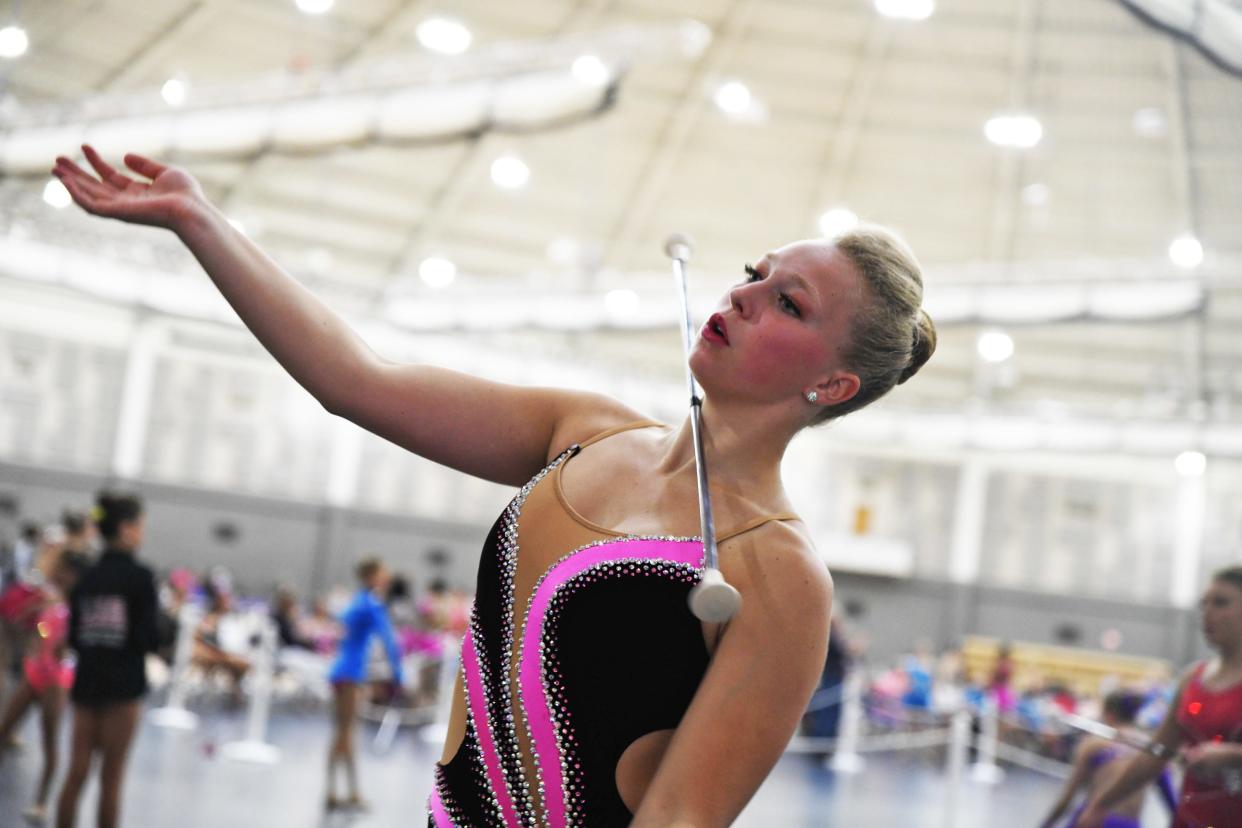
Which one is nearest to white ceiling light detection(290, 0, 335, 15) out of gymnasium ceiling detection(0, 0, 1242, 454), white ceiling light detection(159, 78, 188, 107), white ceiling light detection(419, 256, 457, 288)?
gymnasium ceiling detection(0, 0, 1242, 454)

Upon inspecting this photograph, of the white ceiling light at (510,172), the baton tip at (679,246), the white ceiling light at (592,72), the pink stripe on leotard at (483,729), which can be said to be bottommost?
the pink stripe on leotard at (483,729)

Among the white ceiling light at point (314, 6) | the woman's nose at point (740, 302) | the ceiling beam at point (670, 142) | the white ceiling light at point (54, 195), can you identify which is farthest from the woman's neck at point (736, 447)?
the white ceiling light at point (54, 195)

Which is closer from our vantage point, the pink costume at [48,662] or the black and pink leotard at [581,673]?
the black and pink leotard at [581,673]

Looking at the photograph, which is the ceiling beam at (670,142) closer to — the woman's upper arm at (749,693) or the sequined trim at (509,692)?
the sequined trim at (509,692)

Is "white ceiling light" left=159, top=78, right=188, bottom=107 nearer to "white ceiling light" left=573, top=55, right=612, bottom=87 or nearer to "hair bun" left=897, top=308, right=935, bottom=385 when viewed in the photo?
"white ceiling light" left=573, top=55, right=612, bottom=87

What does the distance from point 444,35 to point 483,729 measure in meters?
18.8

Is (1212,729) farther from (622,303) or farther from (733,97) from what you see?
(733,97)

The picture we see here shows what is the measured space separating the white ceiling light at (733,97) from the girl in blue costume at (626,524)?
18928 millimetres

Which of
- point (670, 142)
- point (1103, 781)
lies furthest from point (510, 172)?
point (1103, 781)

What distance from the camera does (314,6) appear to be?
1823 centimetres

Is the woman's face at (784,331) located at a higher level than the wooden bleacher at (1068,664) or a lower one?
higher

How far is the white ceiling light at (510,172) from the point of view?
73.4ft

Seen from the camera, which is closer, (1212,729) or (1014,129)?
(1212,729)

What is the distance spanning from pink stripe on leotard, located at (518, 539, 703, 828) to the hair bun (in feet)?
1.33
